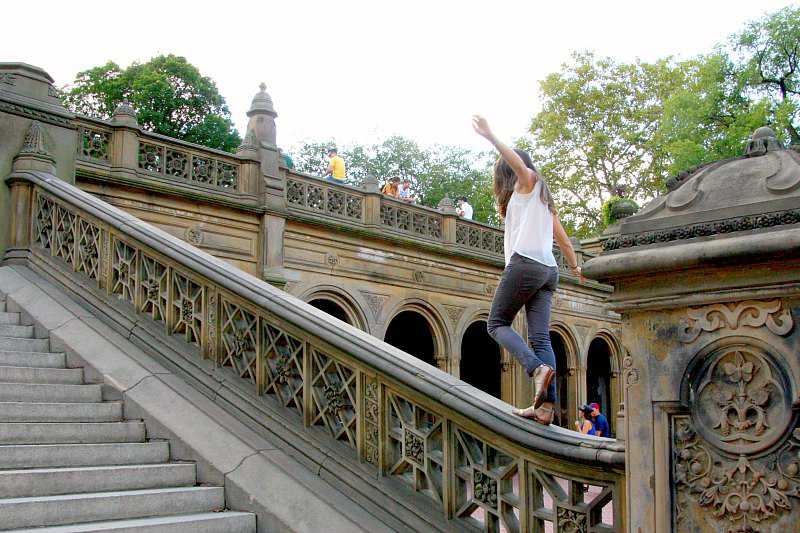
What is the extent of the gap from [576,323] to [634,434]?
24443 mm

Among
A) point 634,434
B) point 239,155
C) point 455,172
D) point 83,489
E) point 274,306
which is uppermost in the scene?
point 455,172

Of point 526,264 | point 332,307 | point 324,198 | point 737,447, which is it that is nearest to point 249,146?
point 324,198

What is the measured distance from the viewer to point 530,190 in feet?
12.5

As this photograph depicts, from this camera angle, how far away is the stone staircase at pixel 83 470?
3564 mm

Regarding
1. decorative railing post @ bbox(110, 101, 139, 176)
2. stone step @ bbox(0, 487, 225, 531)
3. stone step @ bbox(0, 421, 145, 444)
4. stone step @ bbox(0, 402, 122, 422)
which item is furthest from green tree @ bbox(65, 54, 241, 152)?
stone step @ bbox(0, 487, 225, 531)

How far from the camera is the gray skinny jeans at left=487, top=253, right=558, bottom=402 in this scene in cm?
373

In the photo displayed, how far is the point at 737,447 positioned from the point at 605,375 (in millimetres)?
31036

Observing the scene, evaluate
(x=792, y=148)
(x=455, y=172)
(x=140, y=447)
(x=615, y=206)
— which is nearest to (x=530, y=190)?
(x=615, y=206)

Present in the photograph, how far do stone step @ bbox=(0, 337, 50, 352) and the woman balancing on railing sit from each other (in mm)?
3461

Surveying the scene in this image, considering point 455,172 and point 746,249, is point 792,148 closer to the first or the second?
point 746,249

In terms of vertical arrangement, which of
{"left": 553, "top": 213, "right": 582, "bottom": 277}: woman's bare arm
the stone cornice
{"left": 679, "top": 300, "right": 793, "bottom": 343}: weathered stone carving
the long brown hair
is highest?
the long brown hair

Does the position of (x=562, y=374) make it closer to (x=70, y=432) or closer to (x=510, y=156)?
(x=70, y=432)

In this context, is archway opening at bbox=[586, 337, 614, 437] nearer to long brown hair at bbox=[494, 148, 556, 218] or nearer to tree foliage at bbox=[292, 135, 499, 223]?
tree foliage at bbox=[292, 135, 499, 223]

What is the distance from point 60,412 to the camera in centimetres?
450
